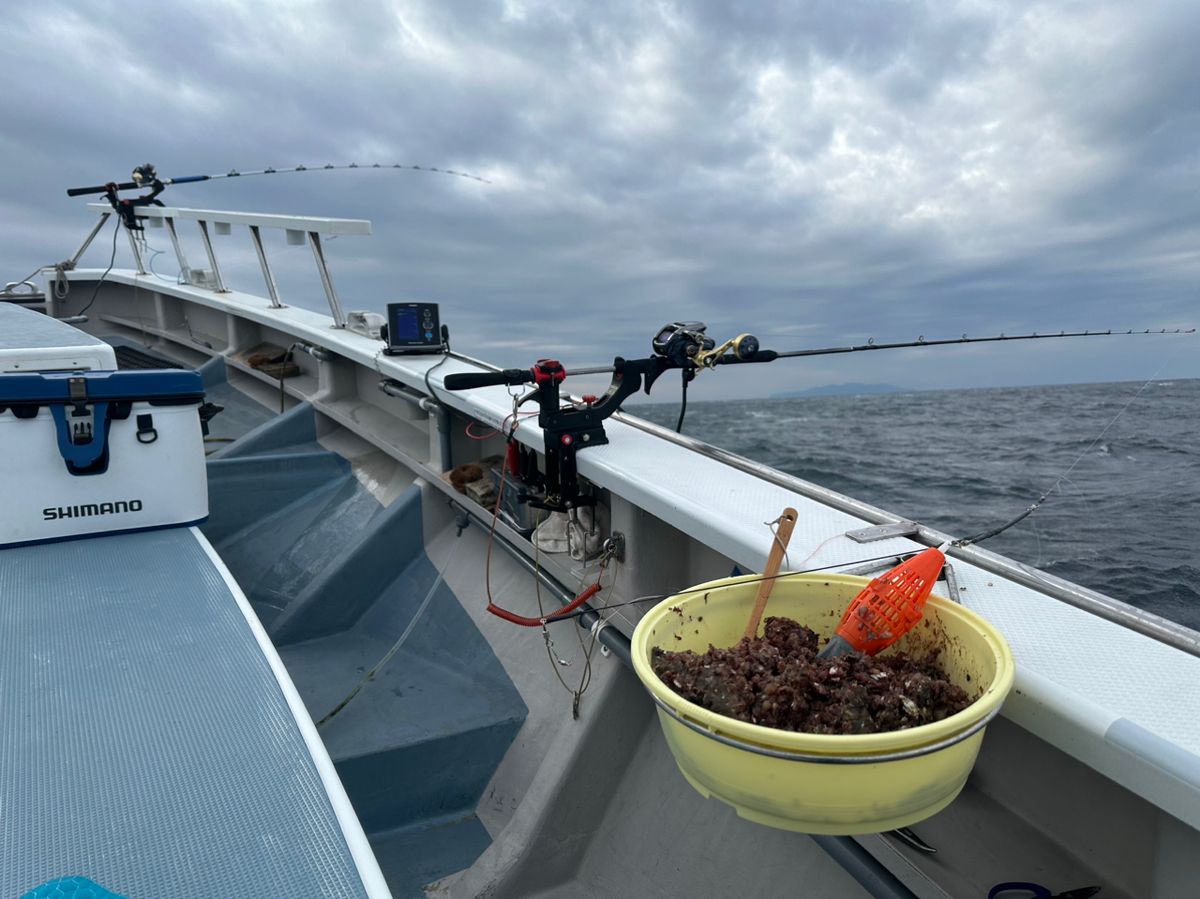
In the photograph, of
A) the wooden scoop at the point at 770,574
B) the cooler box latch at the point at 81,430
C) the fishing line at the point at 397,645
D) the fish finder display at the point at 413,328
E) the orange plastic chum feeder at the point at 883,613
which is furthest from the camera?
the fish finder display at the point at 413,328

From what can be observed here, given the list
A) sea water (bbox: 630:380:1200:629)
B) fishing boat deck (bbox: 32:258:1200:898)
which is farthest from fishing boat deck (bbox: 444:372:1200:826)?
sea water (bbox: 630:380:1200:629)

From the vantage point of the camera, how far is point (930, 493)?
562cm

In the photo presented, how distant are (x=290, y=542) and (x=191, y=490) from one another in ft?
3.67

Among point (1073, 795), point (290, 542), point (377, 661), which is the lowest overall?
point (377, 661)

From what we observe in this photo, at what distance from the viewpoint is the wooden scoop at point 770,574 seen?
52.6 inches

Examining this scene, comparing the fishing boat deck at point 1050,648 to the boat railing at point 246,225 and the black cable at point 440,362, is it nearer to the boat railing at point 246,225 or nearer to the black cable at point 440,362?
the black cable at point 440,362

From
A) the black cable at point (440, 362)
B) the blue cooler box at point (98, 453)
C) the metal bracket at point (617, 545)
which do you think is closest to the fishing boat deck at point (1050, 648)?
the metal bracket at point (617, 545)

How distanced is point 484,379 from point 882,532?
Answer: 1241mm

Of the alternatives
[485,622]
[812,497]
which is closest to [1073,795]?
[812,497]

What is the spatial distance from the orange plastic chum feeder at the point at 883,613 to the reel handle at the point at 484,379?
4.33 feet

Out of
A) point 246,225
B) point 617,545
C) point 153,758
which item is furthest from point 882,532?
point 246,225

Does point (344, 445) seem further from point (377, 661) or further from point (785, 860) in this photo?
point (785, 860)

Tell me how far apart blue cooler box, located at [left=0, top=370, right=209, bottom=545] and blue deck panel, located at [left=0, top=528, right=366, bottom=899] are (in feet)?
1.86

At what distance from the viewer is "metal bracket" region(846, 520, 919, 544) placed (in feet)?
5.51
